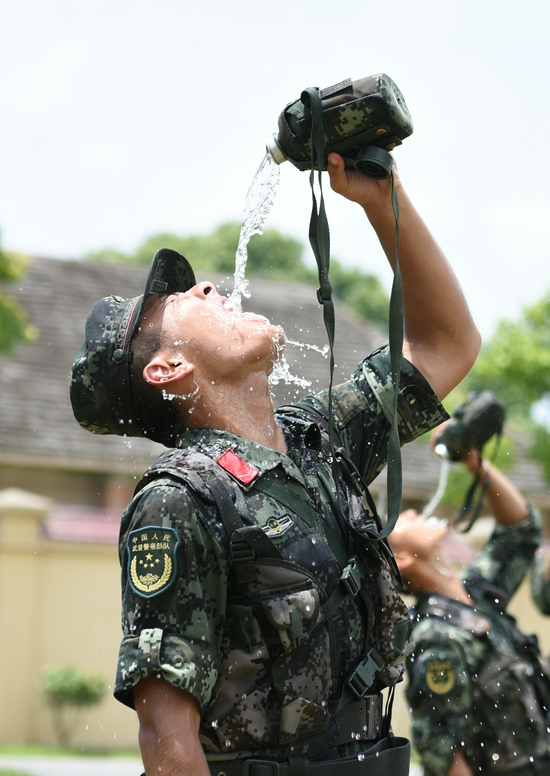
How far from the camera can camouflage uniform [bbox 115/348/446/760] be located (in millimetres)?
2016

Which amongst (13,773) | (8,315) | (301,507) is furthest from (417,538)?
(8,315)

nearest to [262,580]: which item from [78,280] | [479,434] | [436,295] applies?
[436,295]

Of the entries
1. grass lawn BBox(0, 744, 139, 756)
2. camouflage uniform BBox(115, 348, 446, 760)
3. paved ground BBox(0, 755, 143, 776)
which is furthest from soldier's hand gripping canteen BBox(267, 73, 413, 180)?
grass lawn BBox(0, 744, 139, 756)

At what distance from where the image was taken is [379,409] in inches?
102

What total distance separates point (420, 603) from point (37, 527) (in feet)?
22.7

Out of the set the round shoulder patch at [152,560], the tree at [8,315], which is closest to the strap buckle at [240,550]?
the round shoulder patch at [152,560]

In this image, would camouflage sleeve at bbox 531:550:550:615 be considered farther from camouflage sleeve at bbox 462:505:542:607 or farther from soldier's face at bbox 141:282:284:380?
soldier's face at bbox 141:282:284:380

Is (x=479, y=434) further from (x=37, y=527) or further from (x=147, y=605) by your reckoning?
(x=37, y=527)

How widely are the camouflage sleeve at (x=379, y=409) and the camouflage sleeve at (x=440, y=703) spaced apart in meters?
2.29

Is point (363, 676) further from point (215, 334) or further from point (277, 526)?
point (215, 334)

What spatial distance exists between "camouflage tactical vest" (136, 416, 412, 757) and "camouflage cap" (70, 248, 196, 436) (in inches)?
10.8

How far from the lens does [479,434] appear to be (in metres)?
5.45

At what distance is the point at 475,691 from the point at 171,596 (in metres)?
3.17

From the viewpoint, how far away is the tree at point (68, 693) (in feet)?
35.2
